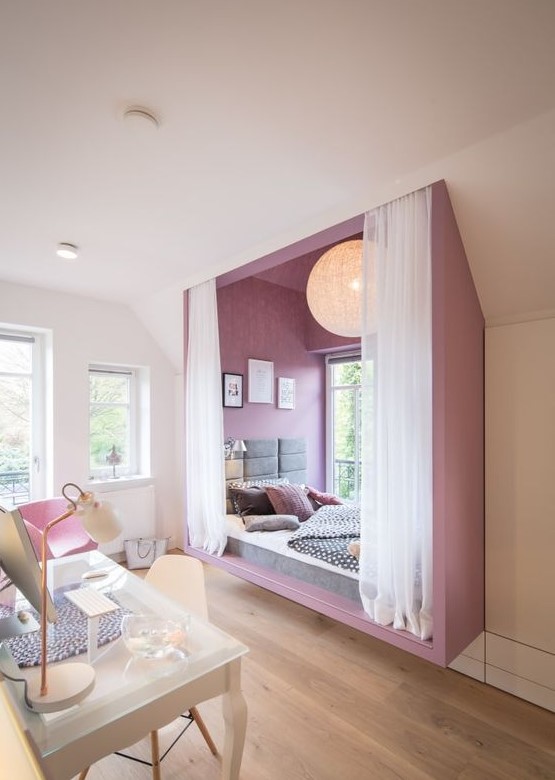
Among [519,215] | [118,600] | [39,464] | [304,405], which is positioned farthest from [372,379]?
[39,464]

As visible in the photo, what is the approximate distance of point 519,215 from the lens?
202 cm

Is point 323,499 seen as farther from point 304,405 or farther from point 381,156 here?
point 381,156

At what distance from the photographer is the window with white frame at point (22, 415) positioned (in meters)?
3.98

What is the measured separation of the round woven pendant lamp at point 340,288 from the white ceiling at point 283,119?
0.81 feet

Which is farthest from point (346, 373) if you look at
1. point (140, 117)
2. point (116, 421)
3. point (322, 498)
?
point (140, 117)

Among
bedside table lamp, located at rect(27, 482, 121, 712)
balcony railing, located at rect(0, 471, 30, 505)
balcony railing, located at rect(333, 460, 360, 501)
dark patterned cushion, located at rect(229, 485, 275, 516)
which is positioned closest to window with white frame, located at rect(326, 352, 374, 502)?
balcony railing, located at rect(333, 460, 360, 501)

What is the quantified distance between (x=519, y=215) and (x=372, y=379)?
1.05 m

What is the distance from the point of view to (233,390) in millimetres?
4383

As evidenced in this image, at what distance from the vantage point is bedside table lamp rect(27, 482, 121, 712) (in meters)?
1.16

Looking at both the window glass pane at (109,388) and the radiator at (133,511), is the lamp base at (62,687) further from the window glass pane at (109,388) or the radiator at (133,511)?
the window glass pane at (109,388)

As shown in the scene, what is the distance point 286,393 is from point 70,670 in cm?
387

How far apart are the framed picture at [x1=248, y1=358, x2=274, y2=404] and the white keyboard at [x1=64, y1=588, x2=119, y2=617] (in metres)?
2.86

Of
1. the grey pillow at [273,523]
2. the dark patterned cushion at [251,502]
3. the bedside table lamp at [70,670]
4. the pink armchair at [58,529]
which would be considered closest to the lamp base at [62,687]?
the bedside table lamp at [70,670]

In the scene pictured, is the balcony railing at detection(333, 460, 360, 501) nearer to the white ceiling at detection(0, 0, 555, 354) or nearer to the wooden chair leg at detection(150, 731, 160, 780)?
the white ceiling at detection(0, 0, 555, 354)
